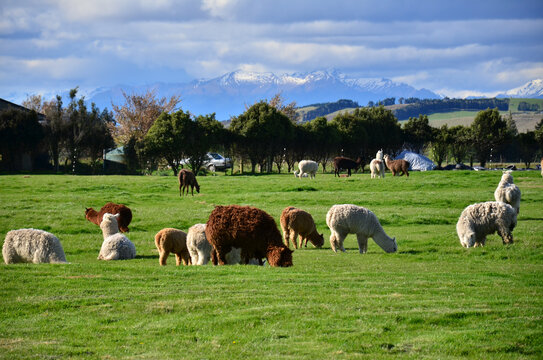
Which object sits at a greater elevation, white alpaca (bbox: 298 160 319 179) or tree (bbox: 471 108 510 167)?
tree (bbox: 471 108 510 167)

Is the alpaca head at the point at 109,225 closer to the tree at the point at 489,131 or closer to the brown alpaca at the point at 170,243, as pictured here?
the brown alpaca at the point at 170,243

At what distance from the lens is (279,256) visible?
46.1ft

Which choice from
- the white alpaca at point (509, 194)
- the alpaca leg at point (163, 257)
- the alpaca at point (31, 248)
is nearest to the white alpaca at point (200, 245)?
the alpaca leg at point (163, 257)

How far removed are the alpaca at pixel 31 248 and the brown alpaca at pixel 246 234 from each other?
3812 mm

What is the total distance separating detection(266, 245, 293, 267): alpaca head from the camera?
555 inches

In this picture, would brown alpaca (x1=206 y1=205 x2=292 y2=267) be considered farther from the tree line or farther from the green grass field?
the tree line

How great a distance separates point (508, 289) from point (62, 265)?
9.18 metres

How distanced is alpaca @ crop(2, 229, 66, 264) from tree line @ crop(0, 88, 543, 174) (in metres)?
43.4

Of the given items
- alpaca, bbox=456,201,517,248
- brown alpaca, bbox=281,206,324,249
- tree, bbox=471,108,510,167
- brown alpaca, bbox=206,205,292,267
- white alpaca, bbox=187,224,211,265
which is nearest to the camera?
brown alpaca, bbox=206,205,292,267

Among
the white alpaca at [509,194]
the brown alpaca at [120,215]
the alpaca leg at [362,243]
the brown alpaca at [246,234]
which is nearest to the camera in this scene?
the brown alpaca at [246,234]

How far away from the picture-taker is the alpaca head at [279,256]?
14.1 metres

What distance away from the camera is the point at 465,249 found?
56.2 feet

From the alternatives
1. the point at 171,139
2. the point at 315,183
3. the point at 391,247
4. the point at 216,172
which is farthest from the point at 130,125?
the point at 391,247

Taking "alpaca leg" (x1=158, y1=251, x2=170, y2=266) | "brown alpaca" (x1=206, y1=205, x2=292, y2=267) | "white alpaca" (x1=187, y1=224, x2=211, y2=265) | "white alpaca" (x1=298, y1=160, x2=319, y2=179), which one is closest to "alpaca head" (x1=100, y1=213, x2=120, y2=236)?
"alpaca leg" (x1=158, y1=251, x2=170, y2=266)
